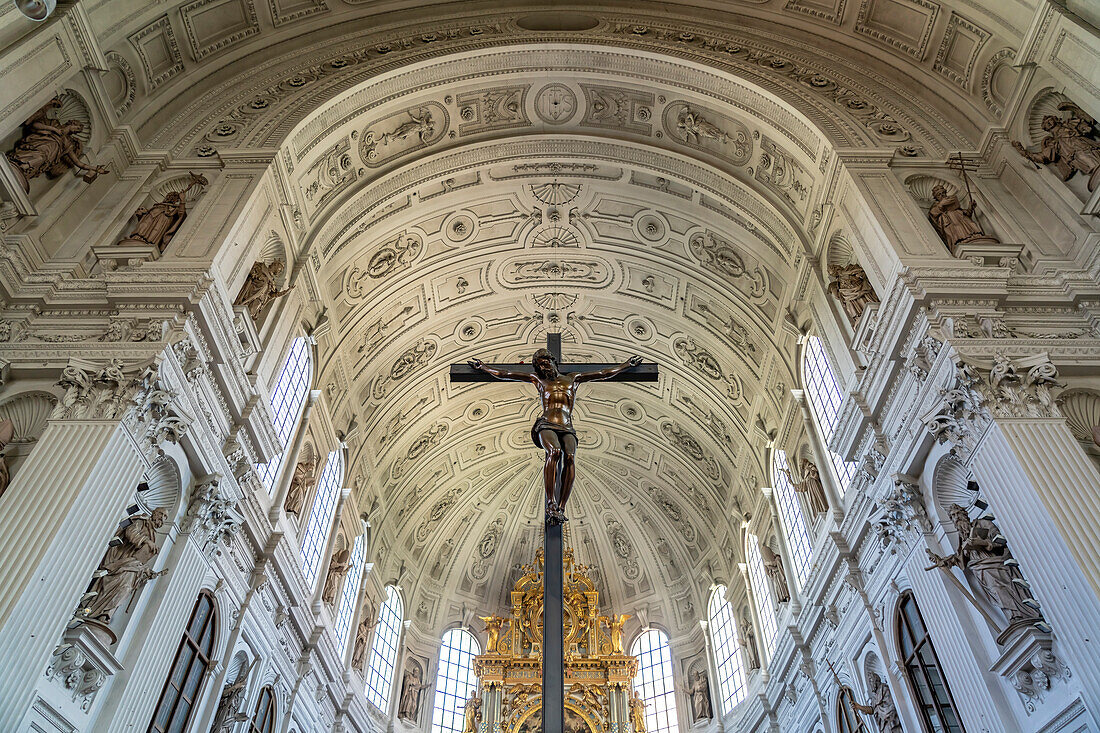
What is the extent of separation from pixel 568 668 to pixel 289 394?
45.0 ft

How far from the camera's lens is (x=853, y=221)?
13.3 m

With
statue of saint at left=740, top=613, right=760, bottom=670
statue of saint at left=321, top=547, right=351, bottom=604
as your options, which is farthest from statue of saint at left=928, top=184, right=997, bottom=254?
statue of saint at left=321, top=547, right=351, bottom=604

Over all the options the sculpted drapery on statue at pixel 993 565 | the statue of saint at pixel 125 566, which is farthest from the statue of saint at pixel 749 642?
the statue of saint at pixel 125 566

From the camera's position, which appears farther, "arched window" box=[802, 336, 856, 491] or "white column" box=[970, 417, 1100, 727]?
"arched window" box=[802, 336, 856, 491]

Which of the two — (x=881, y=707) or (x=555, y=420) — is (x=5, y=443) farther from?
(x=881, y=707)

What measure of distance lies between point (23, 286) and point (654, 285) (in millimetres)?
13872

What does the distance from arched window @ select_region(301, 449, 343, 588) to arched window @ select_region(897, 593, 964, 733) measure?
11.1 m

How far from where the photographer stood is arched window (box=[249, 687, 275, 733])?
13305 mm

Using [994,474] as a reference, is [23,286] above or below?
above

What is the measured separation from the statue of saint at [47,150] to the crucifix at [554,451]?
7.12 metres

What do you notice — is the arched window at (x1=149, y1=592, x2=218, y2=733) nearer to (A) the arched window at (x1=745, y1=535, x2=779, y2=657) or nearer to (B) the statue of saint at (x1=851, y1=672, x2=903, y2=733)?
(B) the statue of saint at (x1=851, y1=672, x2=903, y2=733)

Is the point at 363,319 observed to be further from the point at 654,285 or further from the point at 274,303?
the point at 654,285

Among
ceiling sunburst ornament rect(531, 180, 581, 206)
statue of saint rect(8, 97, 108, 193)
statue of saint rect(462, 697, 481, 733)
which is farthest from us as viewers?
statue of saint rect(462, 697, 481, 733)

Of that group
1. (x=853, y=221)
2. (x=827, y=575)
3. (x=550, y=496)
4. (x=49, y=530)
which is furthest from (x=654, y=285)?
(x=49, y=530)
